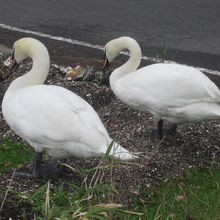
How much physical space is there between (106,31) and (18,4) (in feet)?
7.99

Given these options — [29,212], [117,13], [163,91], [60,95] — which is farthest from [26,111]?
[117,13]

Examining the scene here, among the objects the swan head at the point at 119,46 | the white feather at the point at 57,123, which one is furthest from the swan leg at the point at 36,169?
the swan head at the point at 119,46

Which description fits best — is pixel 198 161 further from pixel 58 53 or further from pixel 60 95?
pixel 58 53

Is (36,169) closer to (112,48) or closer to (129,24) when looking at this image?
(112,48)

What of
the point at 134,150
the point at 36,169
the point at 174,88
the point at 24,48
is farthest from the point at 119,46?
the point at 36,169

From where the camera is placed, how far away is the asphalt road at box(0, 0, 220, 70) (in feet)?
28.2

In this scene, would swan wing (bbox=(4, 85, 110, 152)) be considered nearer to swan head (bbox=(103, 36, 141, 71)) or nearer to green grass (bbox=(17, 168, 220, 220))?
green grass (bbox=(17, 168, 220, 220))

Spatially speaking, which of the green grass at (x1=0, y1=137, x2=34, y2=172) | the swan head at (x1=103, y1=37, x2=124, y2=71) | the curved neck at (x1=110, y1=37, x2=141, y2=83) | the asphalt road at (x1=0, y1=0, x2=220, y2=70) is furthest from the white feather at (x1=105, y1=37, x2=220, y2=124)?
the asphalt road at (x1=0, y1=0, x2=220, y2=70)

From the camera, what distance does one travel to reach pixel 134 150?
5.37 m

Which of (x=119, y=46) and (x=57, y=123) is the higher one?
(x=119, y=46)

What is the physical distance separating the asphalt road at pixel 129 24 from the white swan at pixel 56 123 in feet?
10.6

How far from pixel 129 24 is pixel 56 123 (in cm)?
569

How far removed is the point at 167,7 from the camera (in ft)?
37.3

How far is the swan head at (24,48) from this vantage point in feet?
17.7
